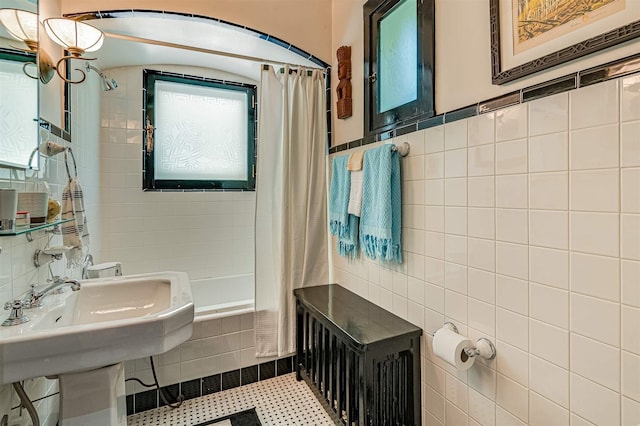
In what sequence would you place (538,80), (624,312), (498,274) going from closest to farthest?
(624,312)
(538,80)
(498,274)

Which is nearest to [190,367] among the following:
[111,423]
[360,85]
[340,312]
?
[111,423]

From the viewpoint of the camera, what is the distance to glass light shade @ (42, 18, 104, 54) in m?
1.42

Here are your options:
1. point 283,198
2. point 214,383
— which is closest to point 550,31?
point 283,198

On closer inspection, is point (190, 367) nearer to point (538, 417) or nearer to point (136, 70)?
point (538, 417)

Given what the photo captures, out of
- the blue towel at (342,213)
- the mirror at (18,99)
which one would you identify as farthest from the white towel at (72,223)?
the blue towel at (342,213)

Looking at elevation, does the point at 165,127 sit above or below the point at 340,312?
above

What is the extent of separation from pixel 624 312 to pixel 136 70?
10.5 ft

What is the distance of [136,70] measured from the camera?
8.43ft

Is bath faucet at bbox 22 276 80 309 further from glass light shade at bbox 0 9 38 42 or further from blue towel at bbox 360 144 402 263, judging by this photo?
blue towel at bbox 360 144 402 263

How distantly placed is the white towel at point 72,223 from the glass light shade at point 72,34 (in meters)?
0.63

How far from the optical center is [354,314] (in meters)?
1.72

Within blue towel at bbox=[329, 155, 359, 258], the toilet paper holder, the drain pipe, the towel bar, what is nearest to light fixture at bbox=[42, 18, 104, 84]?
the drain pipe

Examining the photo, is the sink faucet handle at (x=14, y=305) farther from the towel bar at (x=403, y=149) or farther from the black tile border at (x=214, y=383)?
the towel bar at (x=403, y=149)

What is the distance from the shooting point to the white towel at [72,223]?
1.49m
